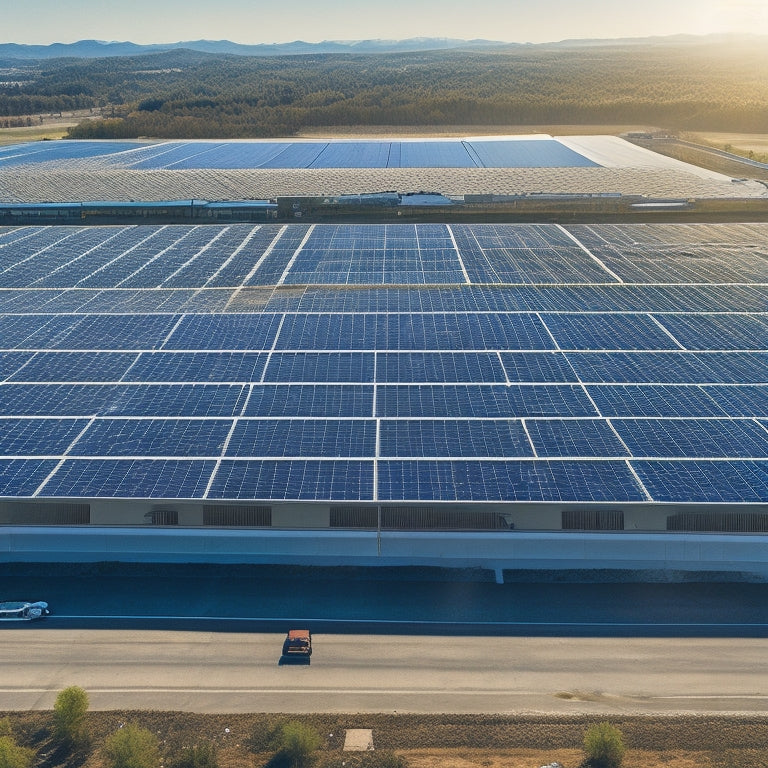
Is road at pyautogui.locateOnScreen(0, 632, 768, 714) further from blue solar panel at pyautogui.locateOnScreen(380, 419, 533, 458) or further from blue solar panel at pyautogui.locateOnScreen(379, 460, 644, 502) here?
blue solar panel at pyautogui.locateOnScreen(380, 419, 533, 458)

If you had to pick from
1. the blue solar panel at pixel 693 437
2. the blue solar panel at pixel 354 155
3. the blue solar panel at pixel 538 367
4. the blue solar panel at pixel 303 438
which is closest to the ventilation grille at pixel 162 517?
the blue solar panel at pixel 303 438

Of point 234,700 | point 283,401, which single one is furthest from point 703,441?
point 234,700

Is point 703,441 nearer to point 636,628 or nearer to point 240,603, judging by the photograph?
point 636,628

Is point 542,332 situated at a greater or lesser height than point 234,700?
greater

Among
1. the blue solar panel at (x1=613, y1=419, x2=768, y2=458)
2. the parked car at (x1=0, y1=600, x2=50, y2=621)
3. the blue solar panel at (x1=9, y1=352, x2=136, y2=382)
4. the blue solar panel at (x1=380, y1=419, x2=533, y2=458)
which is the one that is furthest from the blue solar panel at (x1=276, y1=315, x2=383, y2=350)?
the parked car at (x1=0, y1=600, x2=50, y2=621)

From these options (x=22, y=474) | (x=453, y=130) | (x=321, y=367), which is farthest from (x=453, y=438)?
(x=453, y=130)

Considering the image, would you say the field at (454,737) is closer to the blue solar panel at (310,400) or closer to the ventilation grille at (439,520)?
the ventilation grille at (439,520)
